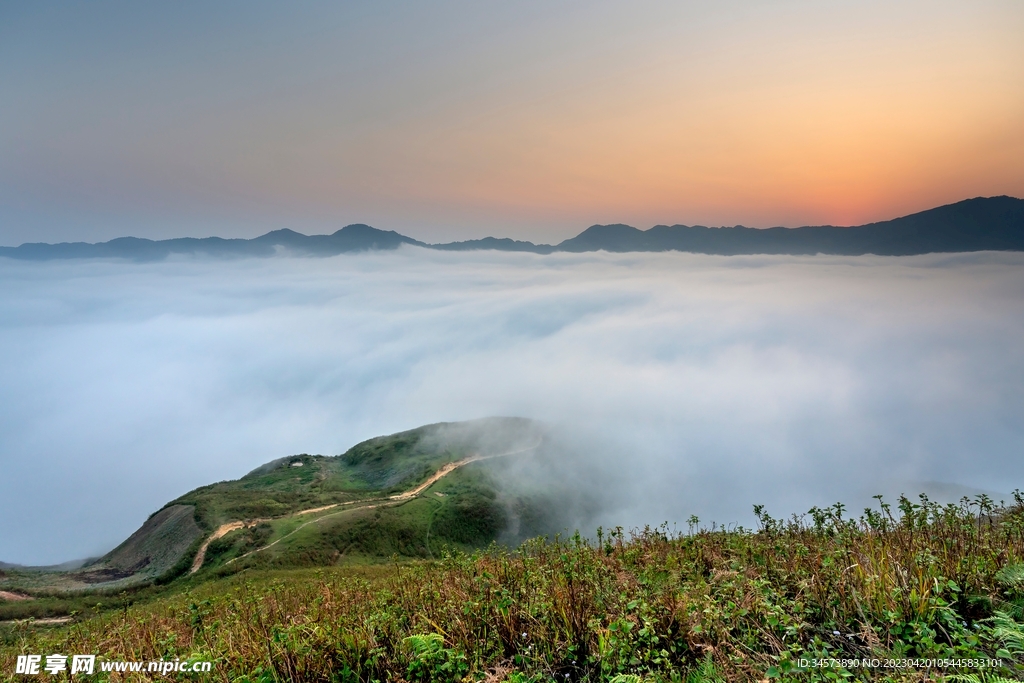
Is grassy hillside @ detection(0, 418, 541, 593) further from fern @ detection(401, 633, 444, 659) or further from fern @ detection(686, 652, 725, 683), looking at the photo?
fern @ detection(686, 652, 725, 683)

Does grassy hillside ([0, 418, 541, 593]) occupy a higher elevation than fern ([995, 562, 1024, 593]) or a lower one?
lower

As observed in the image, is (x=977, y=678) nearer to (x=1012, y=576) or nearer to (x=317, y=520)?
(x=1012, y=576)

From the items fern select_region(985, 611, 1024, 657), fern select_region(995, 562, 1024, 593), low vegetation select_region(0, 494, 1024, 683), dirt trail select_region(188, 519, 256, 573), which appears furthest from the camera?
dirt trail select_region(188, 519, 256, 573)

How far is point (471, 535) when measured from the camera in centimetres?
12256

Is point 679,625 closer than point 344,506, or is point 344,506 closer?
point 679,625

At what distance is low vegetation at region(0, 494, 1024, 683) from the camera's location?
4.68 metres

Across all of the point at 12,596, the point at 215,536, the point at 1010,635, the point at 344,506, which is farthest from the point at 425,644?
the point at 344,506

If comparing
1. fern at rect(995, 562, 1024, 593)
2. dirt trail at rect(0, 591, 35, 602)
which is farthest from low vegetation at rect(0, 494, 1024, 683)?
dirt trail at rect(0, 591, 35, 602)

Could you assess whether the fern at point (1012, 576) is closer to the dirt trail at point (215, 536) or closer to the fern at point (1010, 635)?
the fern at point (1010, 635)

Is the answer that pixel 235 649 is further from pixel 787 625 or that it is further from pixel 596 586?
pixel 787 625

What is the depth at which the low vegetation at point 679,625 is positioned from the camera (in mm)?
4684

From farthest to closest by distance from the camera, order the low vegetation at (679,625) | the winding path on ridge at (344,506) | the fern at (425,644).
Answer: the winding path on ridge at (344,506) → the fern at (425,644) → the low vegetation at (679,625)

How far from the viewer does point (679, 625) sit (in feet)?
18.7

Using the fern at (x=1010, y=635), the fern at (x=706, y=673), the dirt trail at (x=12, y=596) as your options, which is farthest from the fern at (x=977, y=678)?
the dirt trail at (x=12, y=596)
